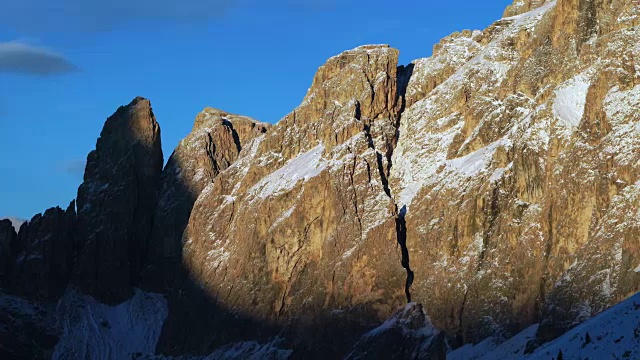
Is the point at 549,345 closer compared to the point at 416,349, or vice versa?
the point at 549,345

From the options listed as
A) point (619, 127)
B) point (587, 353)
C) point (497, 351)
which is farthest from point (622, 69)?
point (587, 353)

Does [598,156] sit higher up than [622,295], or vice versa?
[598,156]

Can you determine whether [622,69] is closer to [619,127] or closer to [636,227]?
[619,127]

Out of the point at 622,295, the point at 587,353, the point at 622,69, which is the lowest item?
the point at 587,353

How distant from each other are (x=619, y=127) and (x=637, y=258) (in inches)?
817

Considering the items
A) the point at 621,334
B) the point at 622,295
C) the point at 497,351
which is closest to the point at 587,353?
the point at 621,334

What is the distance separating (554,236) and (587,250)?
834 cm

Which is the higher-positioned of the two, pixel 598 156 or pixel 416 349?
pixel 598 156

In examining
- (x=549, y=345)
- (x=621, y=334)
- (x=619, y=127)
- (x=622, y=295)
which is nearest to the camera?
(x=621, y=334)

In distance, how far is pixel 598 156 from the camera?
633 feet

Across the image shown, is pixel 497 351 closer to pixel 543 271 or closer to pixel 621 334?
pixel 543 271

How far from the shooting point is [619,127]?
632ft

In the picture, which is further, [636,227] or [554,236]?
[554,236]

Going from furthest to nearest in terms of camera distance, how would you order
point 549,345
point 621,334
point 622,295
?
1. point 622,295
2. point 549,345
3. point 621,334
